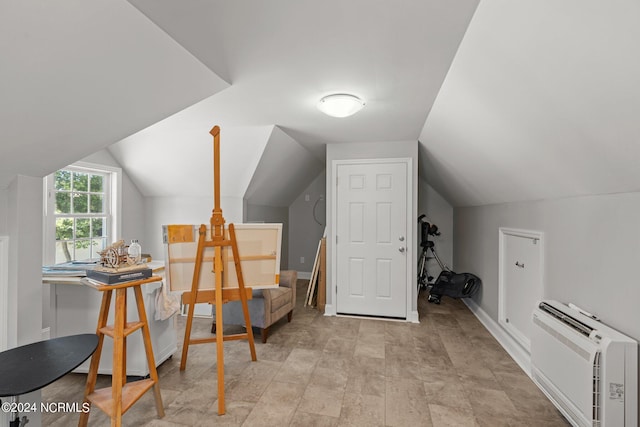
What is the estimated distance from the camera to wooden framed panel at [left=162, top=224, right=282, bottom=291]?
2395 millimetres

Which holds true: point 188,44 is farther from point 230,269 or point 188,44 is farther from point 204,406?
point 204,406

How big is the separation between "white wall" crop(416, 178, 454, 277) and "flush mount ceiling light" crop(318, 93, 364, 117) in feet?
12.5

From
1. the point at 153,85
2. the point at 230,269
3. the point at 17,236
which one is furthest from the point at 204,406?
the point at 153,85

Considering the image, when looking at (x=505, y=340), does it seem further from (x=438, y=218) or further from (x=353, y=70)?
(x=438, y=218)

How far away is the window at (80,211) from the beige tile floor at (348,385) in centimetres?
136

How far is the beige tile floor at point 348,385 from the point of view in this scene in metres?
2.05

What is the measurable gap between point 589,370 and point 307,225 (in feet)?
16.8

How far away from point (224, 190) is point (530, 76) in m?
3.57

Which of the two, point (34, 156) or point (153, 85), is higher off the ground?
point (153, 85)

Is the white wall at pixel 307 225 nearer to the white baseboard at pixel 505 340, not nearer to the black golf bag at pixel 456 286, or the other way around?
the black golf bag at pixel 456 286

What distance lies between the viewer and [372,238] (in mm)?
4113

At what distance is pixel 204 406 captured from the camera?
2.18 m

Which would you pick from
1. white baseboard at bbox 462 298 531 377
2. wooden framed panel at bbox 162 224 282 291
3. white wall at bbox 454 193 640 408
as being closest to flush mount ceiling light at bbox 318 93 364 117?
wooden framed panel at bbox 162 224 282 291

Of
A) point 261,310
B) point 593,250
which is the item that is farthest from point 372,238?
point 593,250
